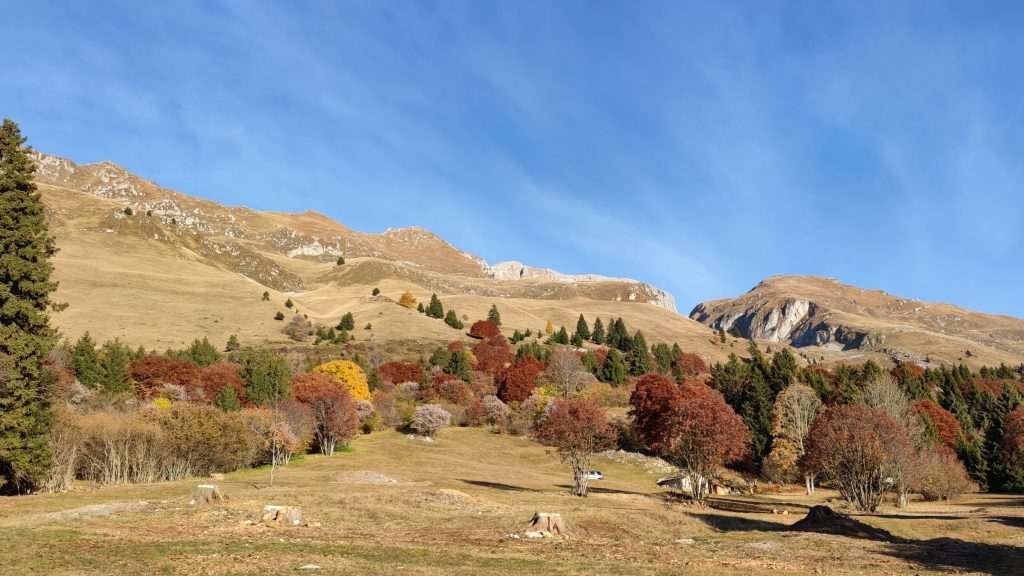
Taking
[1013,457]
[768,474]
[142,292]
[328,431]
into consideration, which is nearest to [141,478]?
[328,431]

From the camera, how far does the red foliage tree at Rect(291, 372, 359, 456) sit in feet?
251

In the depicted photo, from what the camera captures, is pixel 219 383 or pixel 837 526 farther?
pixel 219 383

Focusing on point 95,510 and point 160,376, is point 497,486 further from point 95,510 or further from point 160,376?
point 160,376

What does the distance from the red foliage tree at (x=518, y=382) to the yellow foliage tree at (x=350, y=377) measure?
2442 cm

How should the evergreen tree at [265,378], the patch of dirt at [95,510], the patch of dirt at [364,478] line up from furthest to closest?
the evergreen tree at [265,378] < the patch of dirt at [364,478] < the patch of dirt at [95,510]

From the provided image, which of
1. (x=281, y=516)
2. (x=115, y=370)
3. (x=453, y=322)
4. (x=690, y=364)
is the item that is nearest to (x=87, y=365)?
(x=115, y=370)

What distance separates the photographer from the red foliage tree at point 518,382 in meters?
108

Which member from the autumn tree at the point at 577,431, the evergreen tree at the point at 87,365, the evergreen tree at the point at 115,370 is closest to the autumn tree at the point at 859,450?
the autumn tree at the point at 577,431

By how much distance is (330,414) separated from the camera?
77.1m

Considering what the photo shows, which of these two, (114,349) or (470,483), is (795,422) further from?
(114,349)

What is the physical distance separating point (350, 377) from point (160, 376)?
2604 centimetres

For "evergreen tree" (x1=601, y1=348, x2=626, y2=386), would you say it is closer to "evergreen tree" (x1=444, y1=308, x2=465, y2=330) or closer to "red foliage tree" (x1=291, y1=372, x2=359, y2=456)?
"evergreen tree" (x1=444, y1=308, x2=465, y2=330)

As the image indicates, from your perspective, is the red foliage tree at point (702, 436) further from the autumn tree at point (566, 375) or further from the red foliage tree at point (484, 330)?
Result: the red foliage tree at point (484, 330)

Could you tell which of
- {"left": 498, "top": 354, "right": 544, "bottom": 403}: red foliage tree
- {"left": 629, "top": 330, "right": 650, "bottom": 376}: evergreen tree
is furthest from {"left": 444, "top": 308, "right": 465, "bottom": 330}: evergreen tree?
{"left": 498, "top": 354, "right": 544, "bottom": 403}: red foliage tree
